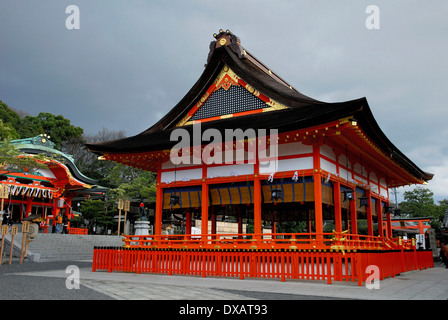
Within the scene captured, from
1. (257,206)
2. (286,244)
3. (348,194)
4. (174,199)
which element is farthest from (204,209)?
(348,194)

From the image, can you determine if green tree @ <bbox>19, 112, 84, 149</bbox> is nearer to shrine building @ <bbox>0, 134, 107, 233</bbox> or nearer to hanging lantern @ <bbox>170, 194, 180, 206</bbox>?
shrine building @ <bbox>0, 134, 107, 233</bbox>

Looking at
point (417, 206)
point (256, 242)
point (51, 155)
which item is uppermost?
point (51, 155)

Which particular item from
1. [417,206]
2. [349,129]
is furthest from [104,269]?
[417,206]

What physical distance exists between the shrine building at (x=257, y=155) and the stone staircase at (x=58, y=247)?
8.98 m

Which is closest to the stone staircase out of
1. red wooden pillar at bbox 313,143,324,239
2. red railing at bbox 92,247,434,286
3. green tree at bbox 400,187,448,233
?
red railing at bbox 92,247,434,286

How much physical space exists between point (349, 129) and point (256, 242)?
492cm

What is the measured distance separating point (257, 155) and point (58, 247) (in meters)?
16.2

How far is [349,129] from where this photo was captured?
11.9m

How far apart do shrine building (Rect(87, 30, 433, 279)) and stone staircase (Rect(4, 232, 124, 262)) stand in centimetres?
898

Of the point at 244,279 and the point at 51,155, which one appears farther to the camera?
the point at 51,155

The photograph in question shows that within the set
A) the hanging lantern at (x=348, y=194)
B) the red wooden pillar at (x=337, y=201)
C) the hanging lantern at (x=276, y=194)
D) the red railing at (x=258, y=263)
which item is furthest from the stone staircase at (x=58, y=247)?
the hanging lantern at (x=348, y=194)

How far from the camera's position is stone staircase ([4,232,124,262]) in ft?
67.7
